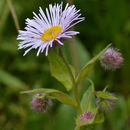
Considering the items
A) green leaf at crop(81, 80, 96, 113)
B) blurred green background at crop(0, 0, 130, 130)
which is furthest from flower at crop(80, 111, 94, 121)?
blurred green background at crop(0, 0, 130, 130)

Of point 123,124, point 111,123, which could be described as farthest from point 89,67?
point 123,124

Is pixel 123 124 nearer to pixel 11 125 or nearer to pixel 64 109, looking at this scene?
pixel 64 109

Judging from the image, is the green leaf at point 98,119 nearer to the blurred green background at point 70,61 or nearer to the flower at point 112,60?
the flower at point 112,60

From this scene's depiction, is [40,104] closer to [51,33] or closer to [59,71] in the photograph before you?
[59,71]

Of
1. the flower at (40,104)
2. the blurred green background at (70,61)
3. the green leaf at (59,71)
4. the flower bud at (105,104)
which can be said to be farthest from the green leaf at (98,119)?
the blurred green background at (70,61)

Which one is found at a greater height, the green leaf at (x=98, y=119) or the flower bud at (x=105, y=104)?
the flower bud at (x=105, y=104)

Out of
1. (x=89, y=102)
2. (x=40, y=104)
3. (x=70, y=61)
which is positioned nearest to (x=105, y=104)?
(x=89, y=102)
